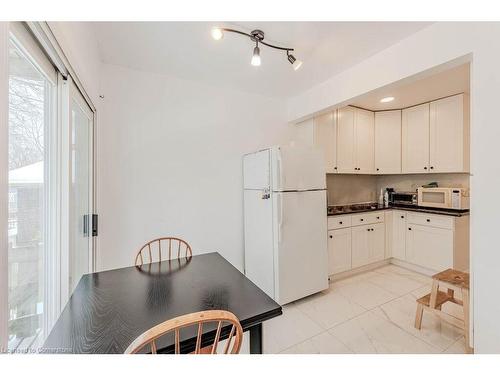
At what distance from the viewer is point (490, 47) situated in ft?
4.14

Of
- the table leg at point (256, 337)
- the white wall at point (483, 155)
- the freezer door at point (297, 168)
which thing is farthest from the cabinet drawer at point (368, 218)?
the table leg at point (256, 337)

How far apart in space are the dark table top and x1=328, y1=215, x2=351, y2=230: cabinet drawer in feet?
5.55

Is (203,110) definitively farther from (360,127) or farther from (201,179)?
(360,127)

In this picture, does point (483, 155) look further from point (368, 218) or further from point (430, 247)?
point (430, 247)

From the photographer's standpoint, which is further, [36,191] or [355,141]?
[355,141]

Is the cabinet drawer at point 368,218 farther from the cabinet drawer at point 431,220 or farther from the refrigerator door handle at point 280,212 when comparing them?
the refrigerator door handle at point 280,212

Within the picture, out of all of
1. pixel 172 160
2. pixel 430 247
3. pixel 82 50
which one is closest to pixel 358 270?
pixel 430 247

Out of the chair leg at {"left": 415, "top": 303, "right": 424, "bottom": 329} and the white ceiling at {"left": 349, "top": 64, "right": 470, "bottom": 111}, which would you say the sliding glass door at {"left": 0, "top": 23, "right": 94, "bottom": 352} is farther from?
the chair leg at {"left": 415, "top": 303, "right": 424, "bottom": 329}

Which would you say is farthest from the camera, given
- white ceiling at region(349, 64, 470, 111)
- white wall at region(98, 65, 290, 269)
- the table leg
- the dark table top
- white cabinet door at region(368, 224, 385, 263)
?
white cabinet door at region(368, 224, 385, 263)

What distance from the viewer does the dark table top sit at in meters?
0.79

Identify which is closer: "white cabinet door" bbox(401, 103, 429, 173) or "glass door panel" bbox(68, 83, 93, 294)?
"glass door panel" bbox(68, 83, 93, 294)

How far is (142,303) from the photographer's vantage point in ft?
3.40

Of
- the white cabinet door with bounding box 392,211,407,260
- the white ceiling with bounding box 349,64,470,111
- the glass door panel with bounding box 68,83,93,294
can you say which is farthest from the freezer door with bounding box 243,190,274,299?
the white cabinet door with bounding box 392,211,407,260

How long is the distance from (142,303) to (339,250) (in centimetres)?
241
